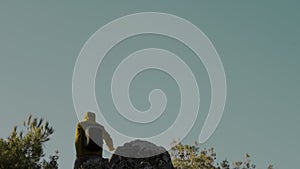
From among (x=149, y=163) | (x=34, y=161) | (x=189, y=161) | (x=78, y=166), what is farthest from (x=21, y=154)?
(x=189, y=161)

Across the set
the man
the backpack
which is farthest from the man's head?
the backpack

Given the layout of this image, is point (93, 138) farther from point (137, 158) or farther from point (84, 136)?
point (137, 158)

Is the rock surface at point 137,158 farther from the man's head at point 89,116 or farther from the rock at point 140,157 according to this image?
the man's head at point 89,116

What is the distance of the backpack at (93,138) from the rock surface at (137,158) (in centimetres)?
96

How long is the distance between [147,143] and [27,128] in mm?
6132

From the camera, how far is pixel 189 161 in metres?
42.8

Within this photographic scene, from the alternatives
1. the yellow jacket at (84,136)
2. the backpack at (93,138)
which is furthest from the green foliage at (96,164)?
the backpack at (93,138)

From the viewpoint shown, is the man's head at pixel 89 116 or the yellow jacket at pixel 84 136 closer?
the yellow jacket at pixel 84 136

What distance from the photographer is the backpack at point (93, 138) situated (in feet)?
72.4

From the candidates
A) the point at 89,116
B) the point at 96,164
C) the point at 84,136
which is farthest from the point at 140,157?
the point at 89,116

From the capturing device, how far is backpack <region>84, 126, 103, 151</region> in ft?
72.4

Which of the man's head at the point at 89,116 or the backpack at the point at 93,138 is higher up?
the man's head at the point at 89,116

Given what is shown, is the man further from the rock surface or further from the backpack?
the rock surface

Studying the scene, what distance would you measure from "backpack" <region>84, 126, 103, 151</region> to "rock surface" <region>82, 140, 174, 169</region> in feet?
3.16
